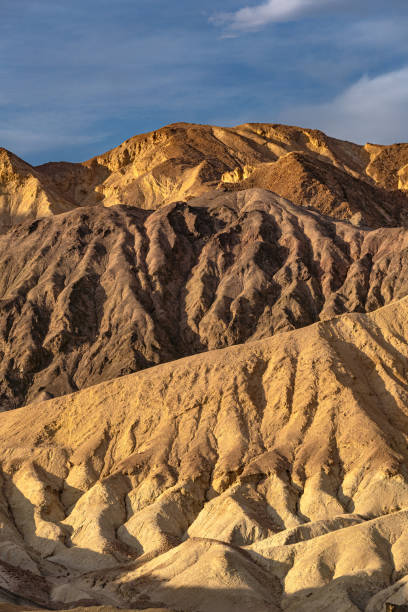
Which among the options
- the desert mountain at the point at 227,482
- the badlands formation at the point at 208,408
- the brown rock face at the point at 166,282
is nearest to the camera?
the desert mountain at the point at 227,482

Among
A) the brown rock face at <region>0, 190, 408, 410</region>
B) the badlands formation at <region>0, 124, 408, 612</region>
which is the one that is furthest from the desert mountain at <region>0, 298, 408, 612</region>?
the brown rock face at <region>0, 190, 408, 410</region>

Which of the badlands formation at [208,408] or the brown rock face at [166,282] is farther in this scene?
the brown rock face at [166,282]

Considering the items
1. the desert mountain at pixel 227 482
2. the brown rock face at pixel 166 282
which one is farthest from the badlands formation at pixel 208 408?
the brown rock face at pixel 166 282

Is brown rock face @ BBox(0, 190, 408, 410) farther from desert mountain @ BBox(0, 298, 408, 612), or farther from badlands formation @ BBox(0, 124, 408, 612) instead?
desert mountain @ BBox(0, 298, 408, 612)

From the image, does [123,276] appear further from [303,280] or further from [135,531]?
[135,531]

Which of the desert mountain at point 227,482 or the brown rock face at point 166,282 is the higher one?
the brown rock face at point 166,282

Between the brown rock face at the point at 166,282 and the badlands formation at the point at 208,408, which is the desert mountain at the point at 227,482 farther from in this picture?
the brown rock face at the point at 166,282

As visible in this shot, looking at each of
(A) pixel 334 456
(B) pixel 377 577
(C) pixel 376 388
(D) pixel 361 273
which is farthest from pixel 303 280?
(B) pixel 377 577
